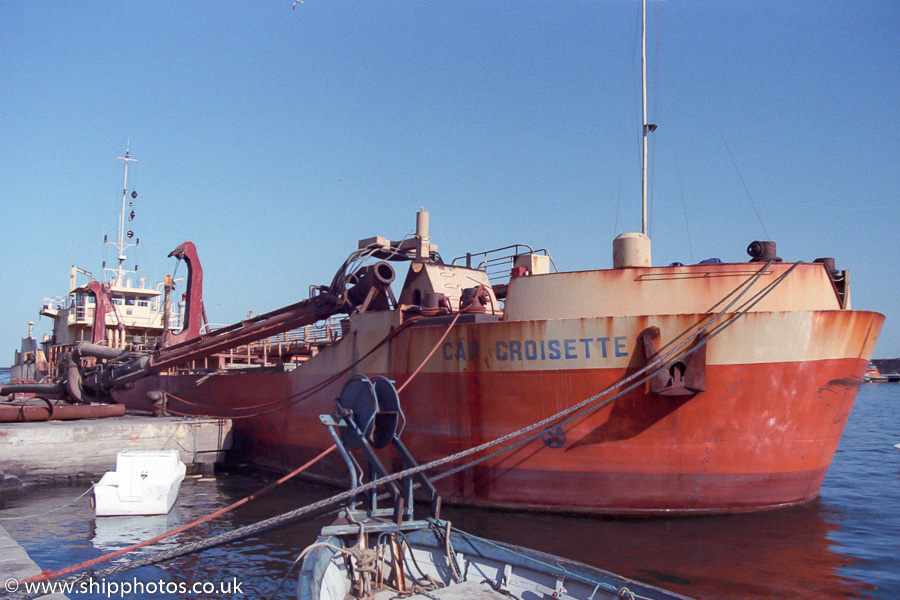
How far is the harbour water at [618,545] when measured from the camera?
7.53 m

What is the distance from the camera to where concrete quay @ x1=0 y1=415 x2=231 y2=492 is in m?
14.4

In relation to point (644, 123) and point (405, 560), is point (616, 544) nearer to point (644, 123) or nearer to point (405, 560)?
point (405, 560)

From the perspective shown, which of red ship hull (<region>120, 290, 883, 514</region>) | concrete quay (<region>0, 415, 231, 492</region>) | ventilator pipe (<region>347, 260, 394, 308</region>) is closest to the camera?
red ship hull (<region>120, 290, 883, 514</region>)

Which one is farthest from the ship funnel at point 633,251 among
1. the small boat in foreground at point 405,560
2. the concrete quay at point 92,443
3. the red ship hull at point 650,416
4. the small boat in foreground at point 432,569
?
the concrete quay at point 92,443

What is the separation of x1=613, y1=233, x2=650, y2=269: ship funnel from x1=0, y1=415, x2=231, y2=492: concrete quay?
11357 millimetres

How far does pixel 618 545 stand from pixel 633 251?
14.5ft

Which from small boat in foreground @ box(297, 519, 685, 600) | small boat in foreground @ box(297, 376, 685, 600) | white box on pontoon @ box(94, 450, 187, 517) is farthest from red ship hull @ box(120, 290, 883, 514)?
white box on pontoon @ box(94, 450, 187, 517)

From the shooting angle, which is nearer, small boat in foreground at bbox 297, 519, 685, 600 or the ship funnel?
small boat in foreground at bbox 297, 519, 685, 600

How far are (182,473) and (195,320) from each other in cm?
801

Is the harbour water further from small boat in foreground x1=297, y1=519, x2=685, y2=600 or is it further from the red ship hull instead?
small boat in foreground x1=297, y1=519, x2=685, y2=600

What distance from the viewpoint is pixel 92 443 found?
49.8 feet

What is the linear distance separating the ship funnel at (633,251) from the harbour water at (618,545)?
390 cm

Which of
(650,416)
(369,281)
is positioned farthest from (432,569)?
(369,281)

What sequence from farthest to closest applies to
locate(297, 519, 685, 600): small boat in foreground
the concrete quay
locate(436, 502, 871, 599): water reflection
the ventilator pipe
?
the concrete quay
the ventilator pipe
locate(436, 502, 871, 599): water reflection
locate(297, 519, 685, 600): small boat in foreground
